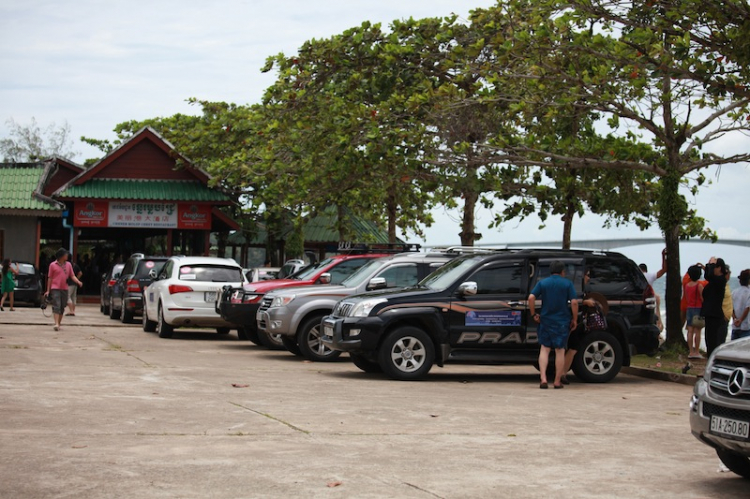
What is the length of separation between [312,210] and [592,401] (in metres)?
19.5

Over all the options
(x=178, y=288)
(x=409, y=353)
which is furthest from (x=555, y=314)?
(x=178, y=288)

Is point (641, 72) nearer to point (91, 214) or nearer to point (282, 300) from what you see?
point (282, 300)

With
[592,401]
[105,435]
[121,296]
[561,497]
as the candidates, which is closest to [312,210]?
[121,296]

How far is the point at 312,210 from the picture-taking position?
3162 cm

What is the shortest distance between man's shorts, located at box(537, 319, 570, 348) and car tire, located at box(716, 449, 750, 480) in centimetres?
639

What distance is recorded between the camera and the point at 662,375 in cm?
1639

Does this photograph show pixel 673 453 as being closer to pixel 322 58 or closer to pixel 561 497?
pixel 561 497

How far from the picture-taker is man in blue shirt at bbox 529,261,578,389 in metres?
14.2

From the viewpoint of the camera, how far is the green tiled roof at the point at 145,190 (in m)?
37.7

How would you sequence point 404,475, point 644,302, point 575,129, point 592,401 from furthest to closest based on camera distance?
point 575,129, point 644,302, point 592,401, point 404,475

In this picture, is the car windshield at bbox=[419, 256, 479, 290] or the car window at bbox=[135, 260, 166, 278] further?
the car window at bbox=[135, 260, 166, 278]

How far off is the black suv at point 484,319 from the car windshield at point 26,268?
22.1 meters

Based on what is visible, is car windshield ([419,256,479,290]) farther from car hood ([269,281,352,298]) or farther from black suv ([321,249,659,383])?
car hood ([269,281,352,298])

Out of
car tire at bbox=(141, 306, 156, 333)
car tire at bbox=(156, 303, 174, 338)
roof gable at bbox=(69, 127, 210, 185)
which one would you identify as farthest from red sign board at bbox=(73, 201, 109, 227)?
car tire at bbox=(156, 303, 174, 338)
